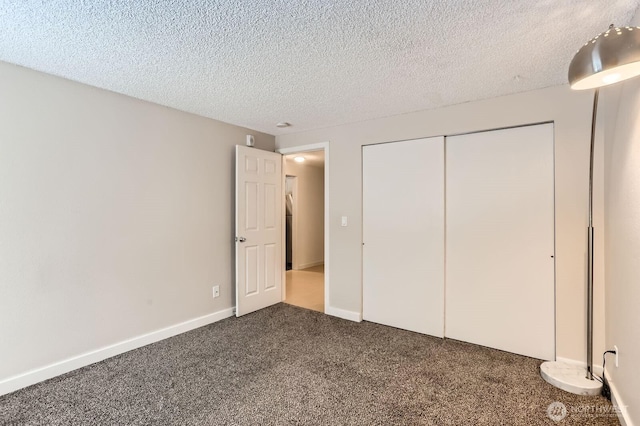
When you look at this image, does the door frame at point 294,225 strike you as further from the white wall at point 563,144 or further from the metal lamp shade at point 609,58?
the metal lamp shade at point 609,58

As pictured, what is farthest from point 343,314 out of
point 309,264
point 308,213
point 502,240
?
point 308,213

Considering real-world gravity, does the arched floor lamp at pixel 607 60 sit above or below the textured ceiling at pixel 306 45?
below

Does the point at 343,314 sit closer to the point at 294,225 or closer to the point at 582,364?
the point at 582,364

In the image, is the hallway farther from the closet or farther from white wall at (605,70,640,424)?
white wall at (605,70,640,424)

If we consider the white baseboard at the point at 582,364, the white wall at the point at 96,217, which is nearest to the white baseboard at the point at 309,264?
the white wall at the point at 96,217

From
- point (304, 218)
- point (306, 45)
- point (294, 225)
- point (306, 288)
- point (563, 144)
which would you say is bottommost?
point (306, 288)

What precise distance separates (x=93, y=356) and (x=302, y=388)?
1.74 meters

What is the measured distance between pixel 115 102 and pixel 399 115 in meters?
2.63

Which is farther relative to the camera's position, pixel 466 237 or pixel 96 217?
pixel 466 237

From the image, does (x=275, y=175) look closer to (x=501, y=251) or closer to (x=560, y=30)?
(x=501, y=251)

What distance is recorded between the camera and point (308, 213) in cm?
671

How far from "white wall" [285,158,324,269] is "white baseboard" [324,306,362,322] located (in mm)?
2824

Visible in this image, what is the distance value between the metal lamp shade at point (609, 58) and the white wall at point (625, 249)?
0.50m

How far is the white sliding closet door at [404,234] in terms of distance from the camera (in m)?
3.00
